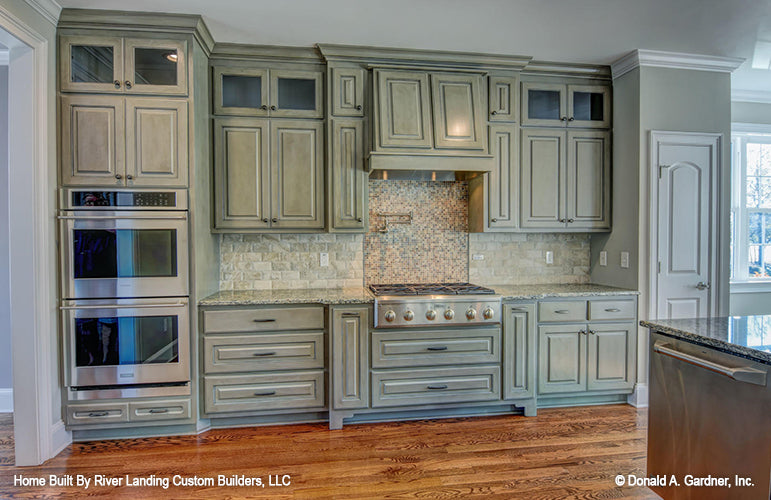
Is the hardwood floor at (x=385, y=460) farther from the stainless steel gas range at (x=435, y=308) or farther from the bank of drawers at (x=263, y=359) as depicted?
the stainless steel gas range at (x=435, y=308)

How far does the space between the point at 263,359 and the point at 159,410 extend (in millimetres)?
737

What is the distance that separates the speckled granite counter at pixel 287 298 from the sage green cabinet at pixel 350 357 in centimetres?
7

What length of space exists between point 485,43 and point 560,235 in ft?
5.97

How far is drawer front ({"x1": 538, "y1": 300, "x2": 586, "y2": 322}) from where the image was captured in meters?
3.08

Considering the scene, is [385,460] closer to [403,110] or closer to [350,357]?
[350,357]

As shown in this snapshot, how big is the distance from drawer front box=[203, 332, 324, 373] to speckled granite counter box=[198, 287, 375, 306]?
0.23 m

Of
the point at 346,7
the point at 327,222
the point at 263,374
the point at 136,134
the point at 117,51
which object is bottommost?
the point at 263,374

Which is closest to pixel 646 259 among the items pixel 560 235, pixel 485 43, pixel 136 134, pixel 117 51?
pixel 560 235

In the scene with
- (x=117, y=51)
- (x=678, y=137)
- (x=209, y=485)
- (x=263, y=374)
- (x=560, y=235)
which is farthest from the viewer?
(x=560, y=235)

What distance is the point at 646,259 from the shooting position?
3189mm

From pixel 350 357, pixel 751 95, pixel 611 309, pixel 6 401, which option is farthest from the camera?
pixel 751 95

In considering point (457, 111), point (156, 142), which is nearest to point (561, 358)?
point (457, 111)

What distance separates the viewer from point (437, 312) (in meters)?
2.88

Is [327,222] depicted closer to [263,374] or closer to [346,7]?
[263,374]
